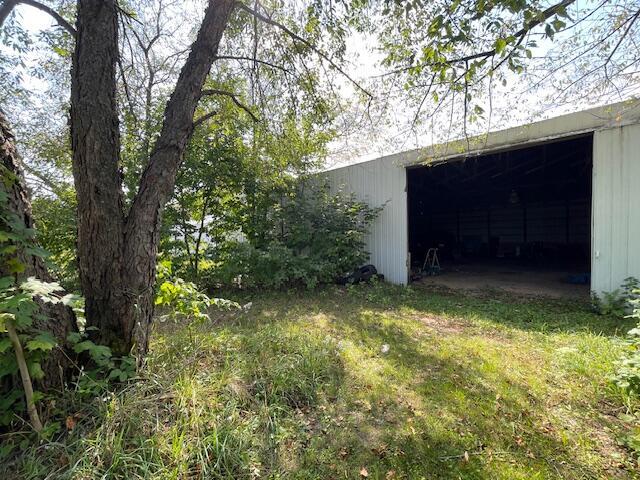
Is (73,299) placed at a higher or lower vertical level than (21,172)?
lower

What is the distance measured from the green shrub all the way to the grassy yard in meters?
2.62

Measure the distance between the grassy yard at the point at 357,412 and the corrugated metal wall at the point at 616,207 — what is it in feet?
3.79

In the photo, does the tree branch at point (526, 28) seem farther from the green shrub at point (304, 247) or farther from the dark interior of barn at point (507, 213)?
the dark interior of barn at point (507, 213)

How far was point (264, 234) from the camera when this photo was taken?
22.3 feet

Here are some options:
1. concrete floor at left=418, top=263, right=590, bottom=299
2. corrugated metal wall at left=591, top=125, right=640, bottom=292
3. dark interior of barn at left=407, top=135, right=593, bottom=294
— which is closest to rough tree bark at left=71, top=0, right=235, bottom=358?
corrugated metal wall at left=591, top=125, right=640, bottom=292

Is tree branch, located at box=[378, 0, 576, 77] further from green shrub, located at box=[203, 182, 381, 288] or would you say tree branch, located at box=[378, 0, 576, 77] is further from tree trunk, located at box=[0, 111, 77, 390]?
green shrub, located at box=[203, 182, 381, 288]

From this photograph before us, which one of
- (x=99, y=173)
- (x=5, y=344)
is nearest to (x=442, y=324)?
(x=99, y=173)

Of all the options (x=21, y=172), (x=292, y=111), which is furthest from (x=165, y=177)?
(x=292, y=111)

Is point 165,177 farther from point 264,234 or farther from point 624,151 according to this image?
point 624,151

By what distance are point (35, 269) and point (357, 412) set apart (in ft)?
7.42

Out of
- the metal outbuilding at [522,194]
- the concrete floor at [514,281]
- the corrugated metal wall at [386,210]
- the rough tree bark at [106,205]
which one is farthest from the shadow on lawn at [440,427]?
the corrugated metal wall at [386,210]

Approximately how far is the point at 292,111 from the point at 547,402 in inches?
161

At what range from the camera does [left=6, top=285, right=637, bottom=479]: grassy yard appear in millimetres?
1628

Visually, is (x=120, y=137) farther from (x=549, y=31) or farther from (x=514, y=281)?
(x=514, y=281)
